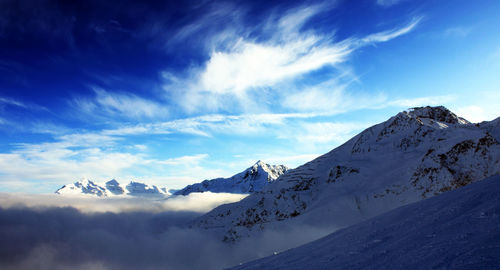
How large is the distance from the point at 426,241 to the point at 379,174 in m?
37.9

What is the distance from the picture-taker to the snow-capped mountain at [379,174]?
29.1 m

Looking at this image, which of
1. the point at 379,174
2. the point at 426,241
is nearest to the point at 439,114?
the point at 379,174

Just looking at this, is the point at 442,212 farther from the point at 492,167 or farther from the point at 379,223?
the point at 492,167

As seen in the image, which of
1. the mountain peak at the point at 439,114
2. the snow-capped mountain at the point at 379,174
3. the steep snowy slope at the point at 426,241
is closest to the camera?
the steep snowy slope at the point at 426,241

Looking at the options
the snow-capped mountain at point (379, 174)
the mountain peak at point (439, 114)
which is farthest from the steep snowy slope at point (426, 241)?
the mountain peak at point (439, 114)

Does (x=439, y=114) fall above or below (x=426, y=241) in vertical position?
above

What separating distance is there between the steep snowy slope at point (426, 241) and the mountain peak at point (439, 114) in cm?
5190

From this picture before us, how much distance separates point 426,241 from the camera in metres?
4.96

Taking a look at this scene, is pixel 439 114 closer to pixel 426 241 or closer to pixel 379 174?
pixel 379 174

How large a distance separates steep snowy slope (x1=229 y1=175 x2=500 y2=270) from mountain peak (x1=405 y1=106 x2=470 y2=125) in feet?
170

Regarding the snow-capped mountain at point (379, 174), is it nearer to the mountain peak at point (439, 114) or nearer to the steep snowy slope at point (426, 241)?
the mountain peak at point (439, 114)

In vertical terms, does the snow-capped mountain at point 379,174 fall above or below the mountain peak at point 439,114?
below

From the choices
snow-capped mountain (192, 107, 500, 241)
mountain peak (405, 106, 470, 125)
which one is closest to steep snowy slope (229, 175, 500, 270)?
snow-capped mountain (192, 107, 500, 241)

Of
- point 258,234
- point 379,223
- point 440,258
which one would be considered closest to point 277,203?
point 258,234
